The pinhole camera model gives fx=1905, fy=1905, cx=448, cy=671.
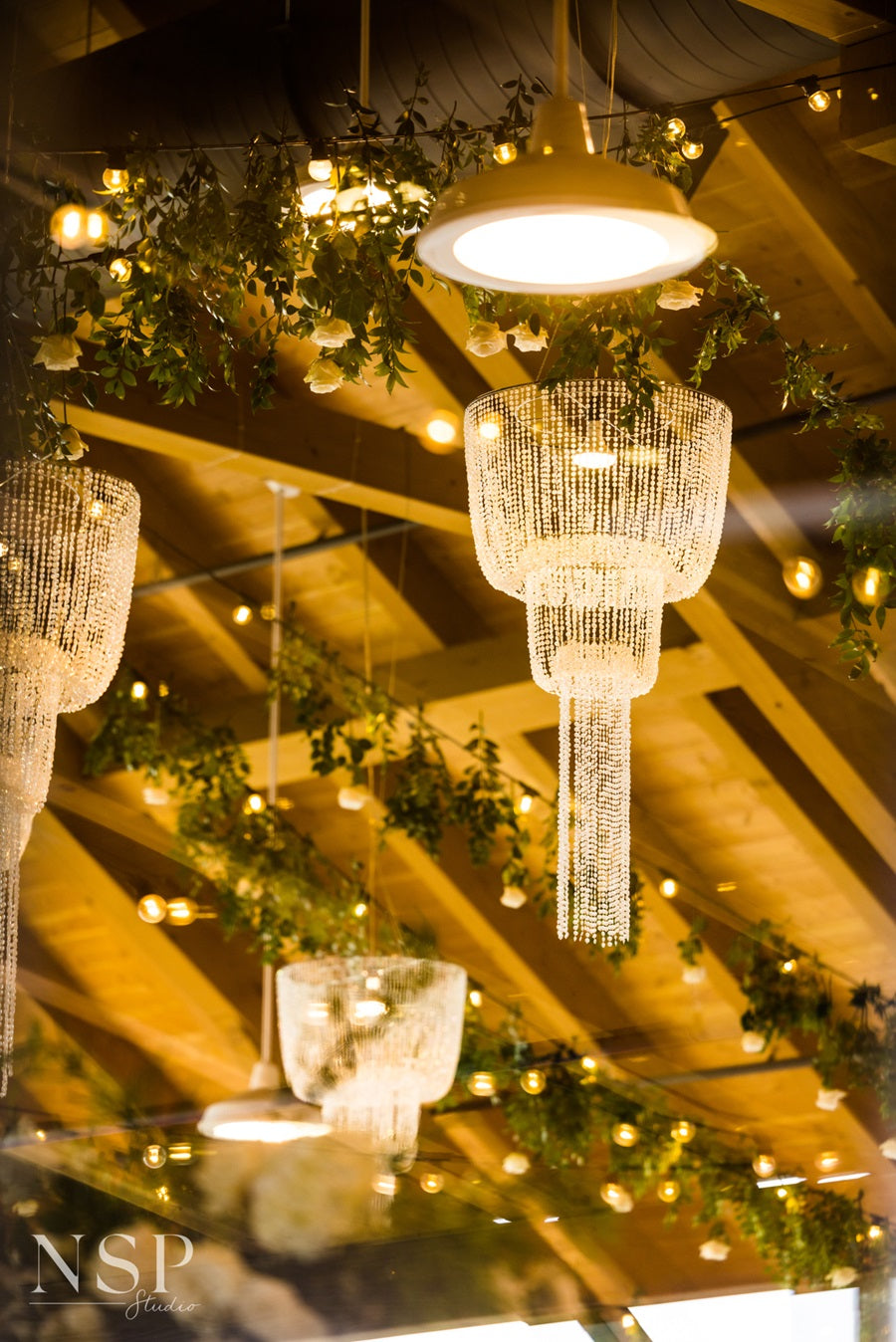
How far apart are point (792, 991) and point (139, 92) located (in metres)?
1.88

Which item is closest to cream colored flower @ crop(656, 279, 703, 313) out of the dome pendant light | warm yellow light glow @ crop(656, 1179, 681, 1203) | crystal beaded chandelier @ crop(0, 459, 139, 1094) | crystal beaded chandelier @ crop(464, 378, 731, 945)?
crystal beaded chandelier @ crop(464, 378, 731, 945)

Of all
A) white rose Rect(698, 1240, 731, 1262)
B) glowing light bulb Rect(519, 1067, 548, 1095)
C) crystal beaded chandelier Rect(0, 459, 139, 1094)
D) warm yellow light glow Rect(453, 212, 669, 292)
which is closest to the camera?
warm yellow light glow Rect(453, 212, 669, 292)

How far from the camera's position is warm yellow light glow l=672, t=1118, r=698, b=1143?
3.38m

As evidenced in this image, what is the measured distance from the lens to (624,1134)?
133 inches

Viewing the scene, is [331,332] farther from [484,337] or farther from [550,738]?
[550,738]

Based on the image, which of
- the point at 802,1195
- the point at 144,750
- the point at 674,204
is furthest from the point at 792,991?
the point at 674,204

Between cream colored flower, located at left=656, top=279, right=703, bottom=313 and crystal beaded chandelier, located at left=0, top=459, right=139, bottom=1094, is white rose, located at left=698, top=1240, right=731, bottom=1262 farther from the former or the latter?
cream colored flower, located at left=656, top=279, right=703, bottom=313

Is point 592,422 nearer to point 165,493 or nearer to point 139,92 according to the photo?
point 139,92

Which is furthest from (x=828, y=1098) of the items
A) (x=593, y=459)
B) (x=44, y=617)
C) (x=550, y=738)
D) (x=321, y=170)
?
(x=321, y=170)

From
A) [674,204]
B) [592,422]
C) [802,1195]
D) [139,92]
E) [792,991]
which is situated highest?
[139,92]

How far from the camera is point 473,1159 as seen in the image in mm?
3293

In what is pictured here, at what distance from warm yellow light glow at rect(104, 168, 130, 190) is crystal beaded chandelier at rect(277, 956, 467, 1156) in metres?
1.40

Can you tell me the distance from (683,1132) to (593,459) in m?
1.31

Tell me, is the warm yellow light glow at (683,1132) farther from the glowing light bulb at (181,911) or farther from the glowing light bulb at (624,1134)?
the glowing light bulb at (181,911)
